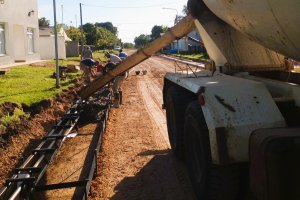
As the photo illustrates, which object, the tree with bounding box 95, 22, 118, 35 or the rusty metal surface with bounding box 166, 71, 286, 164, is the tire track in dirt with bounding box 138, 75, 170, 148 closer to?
the rusty metal surface with bounding box 166, 71, 286, 164

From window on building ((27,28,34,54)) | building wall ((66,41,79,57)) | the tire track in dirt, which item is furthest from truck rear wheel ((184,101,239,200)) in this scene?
building wall ((66,41,79,57))

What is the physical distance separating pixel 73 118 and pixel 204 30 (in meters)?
4.41

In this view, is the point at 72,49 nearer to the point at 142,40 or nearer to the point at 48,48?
the point at 48,48

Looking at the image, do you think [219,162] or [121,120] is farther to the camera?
[121,120]

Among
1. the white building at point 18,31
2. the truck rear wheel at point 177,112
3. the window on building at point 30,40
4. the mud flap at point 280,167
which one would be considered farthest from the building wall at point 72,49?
the mud flap at point 280,167

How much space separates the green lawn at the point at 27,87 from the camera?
11922 millimetres

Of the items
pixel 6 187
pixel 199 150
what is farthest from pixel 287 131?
pixel 6 187

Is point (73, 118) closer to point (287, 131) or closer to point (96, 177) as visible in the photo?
point (96, 177)

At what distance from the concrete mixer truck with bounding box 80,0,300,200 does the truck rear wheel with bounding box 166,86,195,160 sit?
0.31m

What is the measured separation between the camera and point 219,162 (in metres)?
3.84

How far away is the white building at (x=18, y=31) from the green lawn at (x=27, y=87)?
15.2 feet

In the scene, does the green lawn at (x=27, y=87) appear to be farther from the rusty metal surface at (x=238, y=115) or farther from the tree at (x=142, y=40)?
the tree at (x=142, y=40)

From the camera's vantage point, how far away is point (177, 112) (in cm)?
643

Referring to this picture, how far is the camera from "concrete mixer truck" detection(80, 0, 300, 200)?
302 centimetres
